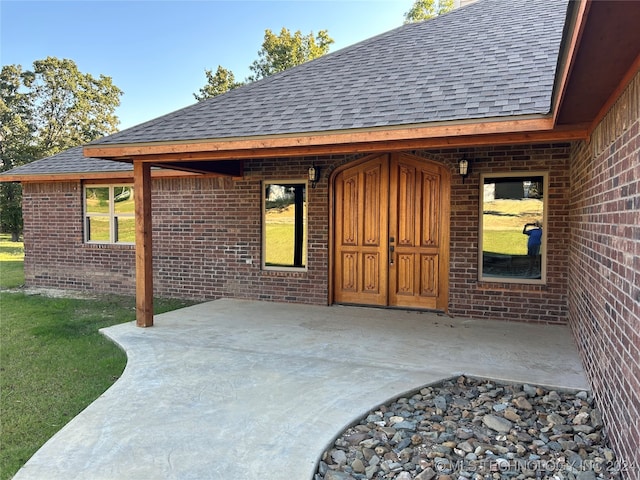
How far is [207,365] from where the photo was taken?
4.57 m

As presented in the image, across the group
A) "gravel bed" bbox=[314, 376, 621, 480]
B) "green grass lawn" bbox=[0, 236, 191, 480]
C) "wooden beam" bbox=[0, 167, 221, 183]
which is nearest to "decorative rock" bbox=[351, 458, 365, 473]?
"gravel bed" bbox=[314, 376, 621, 480]

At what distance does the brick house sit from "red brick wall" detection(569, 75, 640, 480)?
0.08 ft

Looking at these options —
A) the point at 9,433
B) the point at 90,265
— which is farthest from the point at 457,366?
the point at 90,265

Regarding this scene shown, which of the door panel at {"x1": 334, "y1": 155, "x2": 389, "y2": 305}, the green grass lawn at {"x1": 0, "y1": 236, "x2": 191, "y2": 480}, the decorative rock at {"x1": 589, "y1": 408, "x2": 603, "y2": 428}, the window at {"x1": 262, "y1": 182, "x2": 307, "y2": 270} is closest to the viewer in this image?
the decorative rock at {"x1": 589, "y1": 408, "x2": 603, "y2": 428}

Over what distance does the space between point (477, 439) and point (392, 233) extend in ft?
14.2

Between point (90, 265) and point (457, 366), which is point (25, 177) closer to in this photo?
point (90, 265)

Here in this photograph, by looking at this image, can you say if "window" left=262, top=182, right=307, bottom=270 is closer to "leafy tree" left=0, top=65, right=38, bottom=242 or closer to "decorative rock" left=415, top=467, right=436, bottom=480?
"decorative rock" left=415, top=467, right=436, bottom=480

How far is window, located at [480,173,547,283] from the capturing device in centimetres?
632

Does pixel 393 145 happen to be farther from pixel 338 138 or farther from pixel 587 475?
pixel 587 475

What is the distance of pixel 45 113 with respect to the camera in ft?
93.1

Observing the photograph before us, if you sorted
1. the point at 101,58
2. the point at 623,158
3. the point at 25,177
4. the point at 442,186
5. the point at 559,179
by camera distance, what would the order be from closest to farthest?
1. the point at 623,158
2. the point at 559,179
3. the point at 442,186
4. the point at 25,177
5. the point at 101,58

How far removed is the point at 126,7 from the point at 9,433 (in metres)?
21.0

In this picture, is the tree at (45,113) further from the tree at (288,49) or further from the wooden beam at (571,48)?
the wooden beam at (571,48)

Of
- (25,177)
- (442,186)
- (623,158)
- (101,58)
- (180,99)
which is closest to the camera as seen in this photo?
(623,158)
